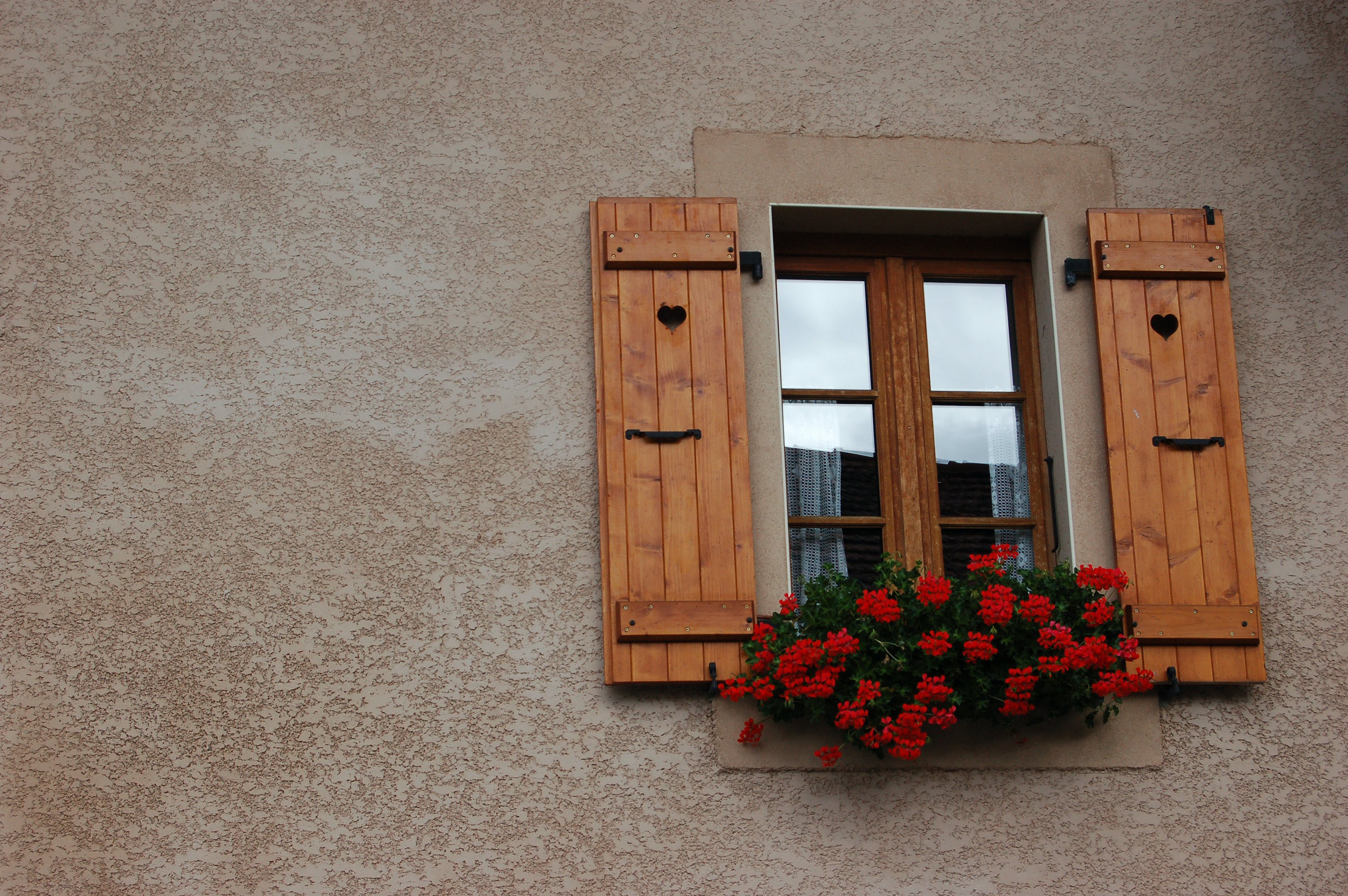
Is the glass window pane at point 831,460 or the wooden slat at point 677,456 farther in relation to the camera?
the glass window pane at point 831,460

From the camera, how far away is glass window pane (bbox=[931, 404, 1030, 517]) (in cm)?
440

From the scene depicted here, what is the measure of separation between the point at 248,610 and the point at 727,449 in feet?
4.78

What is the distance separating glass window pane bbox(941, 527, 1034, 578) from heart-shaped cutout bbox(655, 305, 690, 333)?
1.07 m

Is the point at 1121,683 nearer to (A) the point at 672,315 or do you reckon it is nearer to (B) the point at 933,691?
(B) the point at 933,691

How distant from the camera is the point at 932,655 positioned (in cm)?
368

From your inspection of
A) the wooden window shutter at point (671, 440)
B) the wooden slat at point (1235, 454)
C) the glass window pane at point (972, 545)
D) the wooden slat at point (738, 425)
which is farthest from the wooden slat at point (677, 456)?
the wooden slat at point (1235, 454)

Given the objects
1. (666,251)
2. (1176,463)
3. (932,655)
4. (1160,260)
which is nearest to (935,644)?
(932,655)

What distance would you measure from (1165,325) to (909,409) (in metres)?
0.84

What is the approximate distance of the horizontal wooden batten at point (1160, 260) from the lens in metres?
4.30

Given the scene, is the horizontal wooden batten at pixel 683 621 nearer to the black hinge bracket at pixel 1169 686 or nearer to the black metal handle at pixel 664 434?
the black metal handle at pixel 664 434

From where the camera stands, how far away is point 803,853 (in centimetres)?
384

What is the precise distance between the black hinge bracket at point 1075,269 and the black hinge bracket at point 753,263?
3.24 ft

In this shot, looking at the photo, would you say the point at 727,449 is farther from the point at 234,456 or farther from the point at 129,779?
the point at 129,779

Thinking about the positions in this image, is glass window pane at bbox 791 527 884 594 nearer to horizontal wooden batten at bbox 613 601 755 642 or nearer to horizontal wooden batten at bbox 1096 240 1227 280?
horizontal wooden batten at bbox 613 601 755 642
